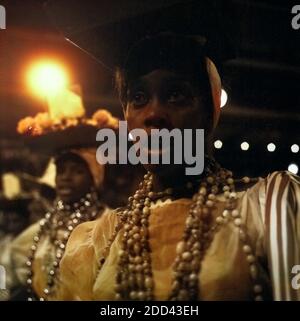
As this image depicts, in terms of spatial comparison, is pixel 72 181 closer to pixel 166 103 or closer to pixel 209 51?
pixel 166 103

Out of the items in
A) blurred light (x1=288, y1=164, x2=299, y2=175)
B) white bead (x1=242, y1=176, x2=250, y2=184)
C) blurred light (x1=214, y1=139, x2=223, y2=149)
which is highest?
blurred light (x1=214, y1=139, x2=223, y2=149)

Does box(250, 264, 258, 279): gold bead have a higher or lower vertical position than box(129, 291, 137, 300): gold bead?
higher

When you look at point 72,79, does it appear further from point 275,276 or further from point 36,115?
point 275,276

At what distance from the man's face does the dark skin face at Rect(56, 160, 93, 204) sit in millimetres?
441

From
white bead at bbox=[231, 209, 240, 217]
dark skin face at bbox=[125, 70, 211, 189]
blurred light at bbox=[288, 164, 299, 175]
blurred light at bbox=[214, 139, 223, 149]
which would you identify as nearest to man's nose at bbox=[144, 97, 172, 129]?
dark skin face at bbox=[125, 70, 211, 189]

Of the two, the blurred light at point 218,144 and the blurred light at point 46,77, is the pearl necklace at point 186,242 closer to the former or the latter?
the blurred light at point 218,144

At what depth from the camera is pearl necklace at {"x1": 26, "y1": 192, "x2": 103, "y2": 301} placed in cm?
167

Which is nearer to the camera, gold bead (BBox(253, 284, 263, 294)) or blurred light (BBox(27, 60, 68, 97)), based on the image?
gold bead (BBox(253, 284, 263, 294))

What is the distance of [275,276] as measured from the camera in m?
1.36

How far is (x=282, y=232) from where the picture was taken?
1348mm

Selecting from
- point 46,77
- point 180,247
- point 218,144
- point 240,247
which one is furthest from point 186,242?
point 46,77

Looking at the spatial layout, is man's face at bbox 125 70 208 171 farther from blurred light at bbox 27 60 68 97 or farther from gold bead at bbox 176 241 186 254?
blurred light at bbox 27 60 68 97

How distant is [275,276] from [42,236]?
0.80 metres
